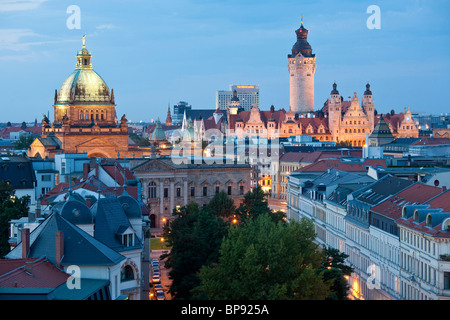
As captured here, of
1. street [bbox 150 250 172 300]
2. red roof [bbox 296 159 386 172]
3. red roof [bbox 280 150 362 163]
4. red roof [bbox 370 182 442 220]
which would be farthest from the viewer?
red roof [bbox 280 150 362 163]

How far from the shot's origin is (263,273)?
140ft

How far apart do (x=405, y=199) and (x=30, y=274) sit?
33112mm

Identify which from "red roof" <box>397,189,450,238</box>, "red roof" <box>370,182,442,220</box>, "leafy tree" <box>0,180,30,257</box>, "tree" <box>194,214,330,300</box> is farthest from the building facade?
"tree" <box>194,214,330,300</box>

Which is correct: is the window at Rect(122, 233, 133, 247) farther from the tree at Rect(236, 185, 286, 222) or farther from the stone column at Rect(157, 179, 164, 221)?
the stone column at Rect(157, 179, 164, 221)

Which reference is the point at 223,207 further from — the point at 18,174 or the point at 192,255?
the point at 192,255

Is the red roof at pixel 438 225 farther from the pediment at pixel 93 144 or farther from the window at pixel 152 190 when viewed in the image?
the pediment at pixel 93 144

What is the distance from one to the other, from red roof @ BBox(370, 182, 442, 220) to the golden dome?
95.9 meters

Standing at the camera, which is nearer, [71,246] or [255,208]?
[71,246]

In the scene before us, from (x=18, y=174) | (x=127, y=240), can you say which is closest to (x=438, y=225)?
(x=127, y=240)

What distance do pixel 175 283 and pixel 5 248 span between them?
1224 cm

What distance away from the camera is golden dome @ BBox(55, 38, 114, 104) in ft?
506

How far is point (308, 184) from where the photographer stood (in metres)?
96.4

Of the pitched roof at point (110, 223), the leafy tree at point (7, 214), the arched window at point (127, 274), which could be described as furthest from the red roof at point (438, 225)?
the leafy tree at point (7, 214)

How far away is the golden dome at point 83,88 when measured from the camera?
506ft
